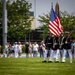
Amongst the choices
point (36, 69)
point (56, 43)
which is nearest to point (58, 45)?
point (56, 43)

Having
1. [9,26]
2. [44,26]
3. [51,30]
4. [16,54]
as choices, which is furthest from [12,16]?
[51,30]

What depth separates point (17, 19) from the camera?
65250mm

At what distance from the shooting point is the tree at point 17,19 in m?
65.1

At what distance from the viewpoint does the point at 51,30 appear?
1091 inches

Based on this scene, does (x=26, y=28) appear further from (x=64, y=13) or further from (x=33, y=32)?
(x=33, y=32)

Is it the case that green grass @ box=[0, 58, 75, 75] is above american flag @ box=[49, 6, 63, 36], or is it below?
below

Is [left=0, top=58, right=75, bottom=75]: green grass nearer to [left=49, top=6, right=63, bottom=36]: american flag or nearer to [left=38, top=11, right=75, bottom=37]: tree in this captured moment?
[left=49, top=6, right=63, bottom=36]: american flag

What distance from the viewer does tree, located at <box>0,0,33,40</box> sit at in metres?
65.1

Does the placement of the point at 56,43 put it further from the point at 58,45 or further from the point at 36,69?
the point at 36,69

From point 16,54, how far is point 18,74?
2978 centimetres

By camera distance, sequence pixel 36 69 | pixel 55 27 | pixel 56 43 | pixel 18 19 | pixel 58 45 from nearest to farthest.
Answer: pixel 36 69
pixel 58 45
pixel 56 43
pixel 55 27
pixel 18 19

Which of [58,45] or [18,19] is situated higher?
[18,19]

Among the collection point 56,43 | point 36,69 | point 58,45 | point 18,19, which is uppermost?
point 18,19

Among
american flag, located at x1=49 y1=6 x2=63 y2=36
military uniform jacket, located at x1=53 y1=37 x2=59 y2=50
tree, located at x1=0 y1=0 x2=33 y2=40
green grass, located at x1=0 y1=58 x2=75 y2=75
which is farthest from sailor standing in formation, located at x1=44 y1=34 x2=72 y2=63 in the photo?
tree, located at x1=0 y1=0 x2=33 y2=40
